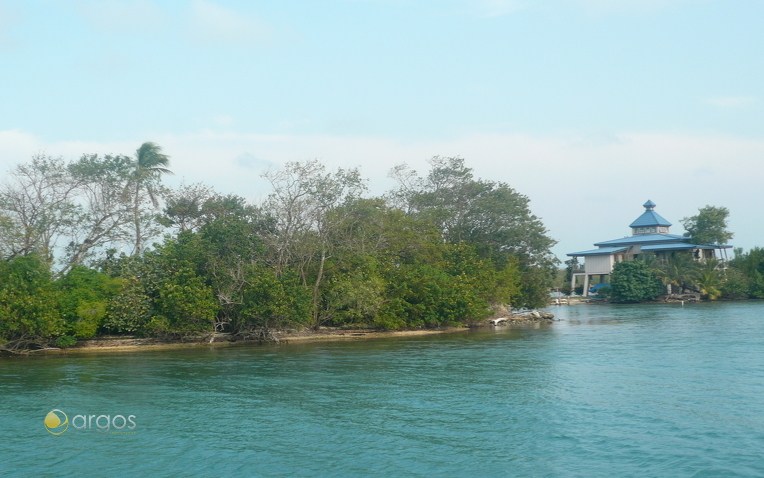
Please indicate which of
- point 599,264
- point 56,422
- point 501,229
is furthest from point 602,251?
point 56,422

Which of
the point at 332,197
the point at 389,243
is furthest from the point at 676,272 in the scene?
the point at 332,197

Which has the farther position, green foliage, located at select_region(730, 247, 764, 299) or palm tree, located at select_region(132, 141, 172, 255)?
green foliage, located at select_region(730, 247, 764, 299)

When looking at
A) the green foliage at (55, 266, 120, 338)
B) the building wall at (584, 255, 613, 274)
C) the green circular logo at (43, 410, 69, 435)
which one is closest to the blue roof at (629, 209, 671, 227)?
the building wall at (584, 255, 613, 274)

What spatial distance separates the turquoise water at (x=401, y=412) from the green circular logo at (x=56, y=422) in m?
0.17

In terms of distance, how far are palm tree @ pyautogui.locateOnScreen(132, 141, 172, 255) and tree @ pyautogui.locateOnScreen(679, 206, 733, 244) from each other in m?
50.3

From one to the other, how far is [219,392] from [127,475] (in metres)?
6.96

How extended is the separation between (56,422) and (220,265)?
17.0 meters

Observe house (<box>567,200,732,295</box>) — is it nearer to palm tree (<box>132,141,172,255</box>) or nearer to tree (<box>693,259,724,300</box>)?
tree (<box>693,259,724,300</box>)

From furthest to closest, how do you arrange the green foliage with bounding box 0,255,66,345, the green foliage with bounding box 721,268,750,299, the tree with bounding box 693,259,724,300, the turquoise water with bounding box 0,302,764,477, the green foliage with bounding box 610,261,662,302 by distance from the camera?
the green foliage with bounding box 721,268,750,299, the tree with bounding box 693,259,724,300, the green foliage with bounding box 610,261,662,302, the green foliage with bounding box 0,255,66,345, the turquoise water with bounding box 0,302,764,477

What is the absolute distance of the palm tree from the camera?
35.6 metres

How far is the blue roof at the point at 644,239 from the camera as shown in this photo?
6768 centimetres

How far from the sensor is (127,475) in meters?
11.6

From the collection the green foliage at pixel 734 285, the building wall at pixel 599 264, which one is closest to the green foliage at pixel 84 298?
the building wall at pixel 599 264

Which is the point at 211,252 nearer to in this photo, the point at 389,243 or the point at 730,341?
the point at 389,243
